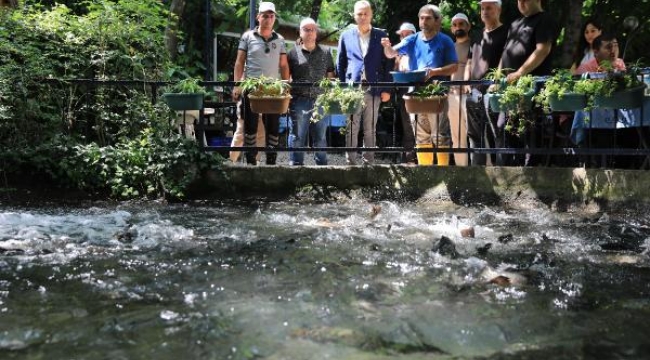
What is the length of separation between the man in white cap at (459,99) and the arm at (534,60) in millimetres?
694

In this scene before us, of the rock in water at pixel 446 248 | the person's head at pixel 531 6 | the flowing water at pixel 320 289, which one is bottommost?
the flowing water at pixel 320 289

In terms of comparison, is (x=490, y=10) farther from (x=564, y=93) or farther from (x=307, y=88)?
(x=307, y=88)

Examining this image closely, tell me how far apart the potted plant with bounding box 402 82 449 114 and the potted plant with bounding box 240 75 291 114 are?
1331 mm

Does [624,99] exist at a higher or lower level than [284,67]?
lower

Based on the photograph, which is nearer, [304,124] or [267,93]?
[267,93]

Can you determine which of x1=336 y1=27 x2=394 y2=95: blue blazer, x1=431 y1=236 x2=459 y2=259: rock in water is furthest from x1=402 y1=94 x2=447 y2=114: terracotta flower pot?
x1=431 y1=236 x2=459 y2=259: rock in water

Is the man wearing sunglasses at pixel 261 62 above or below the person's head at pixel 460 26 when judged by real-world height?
below

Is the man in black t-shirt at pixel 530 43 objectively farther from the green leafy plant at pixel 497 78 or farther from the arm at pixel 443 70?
the arm at pixel 443 70

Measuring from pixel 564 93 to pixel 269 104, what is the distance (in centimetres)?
298

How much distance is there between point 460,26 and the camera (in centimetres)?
823

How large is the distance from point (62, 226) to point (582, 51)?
239 inches

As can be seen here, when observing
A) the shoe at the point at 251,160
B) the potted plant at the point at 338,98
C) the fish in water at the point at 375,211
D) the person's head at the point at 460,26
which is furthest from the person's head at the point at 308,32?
the fish in water at the point at 375,211

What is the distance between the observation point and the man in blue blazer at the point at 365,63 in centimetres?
796

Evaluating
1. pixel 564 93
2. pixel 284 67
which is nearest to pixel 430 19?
pixel 284 67
